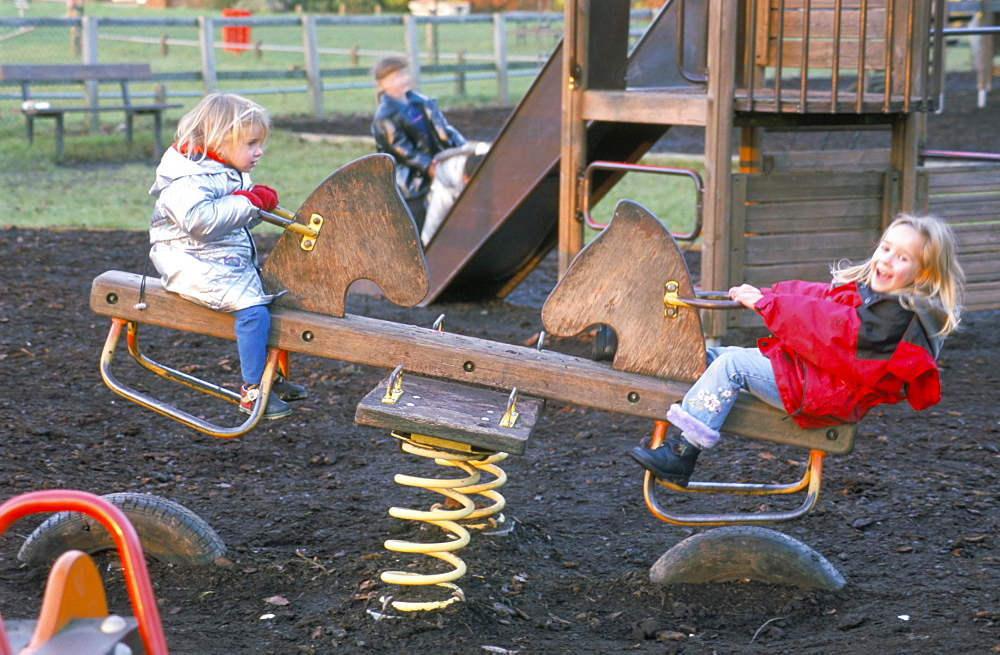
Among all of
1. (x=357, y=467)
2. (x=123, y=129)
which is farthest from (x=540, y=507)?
(x=123, y=129)

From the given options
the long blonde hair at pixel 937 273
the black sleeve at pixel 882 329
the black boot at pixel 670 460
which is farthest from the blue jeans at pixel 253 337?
the long blonde hair at pixel 937 273

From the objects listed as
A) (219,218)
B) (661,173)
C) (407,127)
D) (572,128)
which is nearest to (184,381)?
(219,218)

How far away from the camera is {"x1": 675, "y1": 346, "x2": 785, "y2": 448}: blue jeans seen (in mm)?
3055

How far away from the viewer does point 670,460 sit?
3.11 meters

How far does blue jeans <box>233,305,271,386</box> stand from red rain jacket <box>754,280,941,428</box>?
1446 mm

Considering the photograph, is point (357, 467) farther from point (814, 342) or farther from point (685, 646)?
point (814, 342)

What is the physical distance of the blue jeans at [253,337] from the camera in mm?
3273

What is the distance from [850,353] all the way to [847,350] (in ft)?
0.04

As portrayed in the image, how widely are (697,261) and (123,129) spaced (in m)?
10.6

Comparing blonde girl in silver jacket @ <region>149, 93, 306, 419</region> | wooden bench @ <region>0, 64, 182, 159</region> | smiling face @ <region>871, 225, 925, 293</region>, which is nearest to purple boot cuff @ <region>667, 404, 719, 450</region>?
smiling face @ <region>871, 225, 925, 293</region>

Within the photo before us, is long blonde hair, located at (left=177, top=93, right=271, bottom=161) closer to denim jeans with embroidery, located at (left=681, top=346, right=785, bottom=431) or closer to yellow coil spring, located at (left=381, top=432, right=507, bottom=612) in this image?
yellow coil spring, located at (left=381, top=432, right=507, bottom=612)

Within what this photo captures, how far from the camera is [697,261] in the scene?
843 centimetres

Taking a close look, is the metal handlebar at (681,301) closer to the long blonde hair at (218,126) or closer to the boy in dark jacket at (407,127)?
the long blonde hair at (218,126)

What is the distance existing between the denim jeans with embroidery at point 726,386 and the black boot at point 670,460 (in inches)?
4.5
